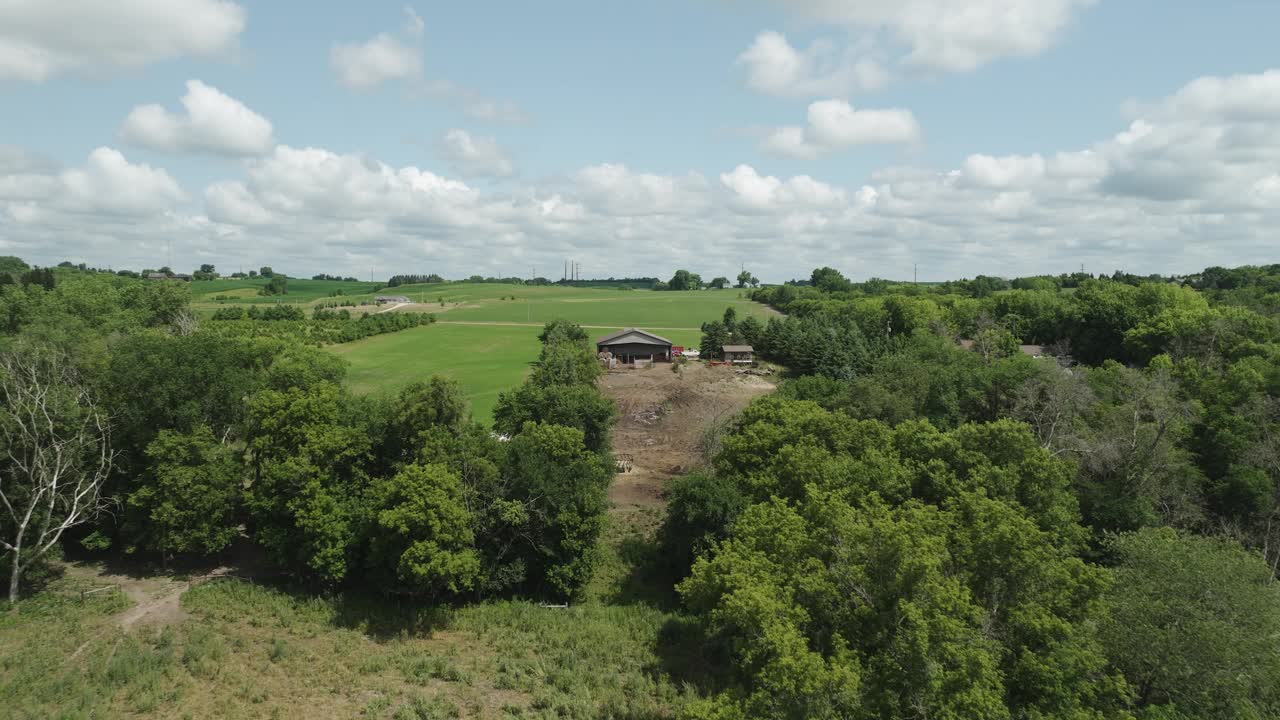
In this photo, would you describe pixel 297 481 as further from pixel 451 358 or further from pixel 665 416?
pixel 451 358

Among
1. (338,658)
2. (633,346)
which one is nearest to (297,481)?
(338,658)

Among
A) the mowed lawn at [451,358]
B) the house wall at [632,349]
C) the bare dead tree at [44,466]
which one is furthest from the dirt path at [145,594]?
the house wall at [632,349]

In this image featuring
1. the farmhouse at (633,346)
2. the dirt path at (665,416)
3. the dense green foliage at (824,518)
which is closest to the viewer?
the dense green foliage at (824,518)

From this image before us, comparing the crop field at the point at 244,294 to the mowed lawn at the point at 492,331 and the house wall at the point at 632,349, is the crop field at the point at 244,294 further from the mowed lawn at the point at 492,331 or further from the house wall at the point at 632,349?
the house wall at the point at 632,349

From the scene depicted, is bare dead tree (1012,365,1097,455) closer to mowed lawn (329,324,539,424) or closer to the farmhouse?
mowed lawn (329,324,539,424)

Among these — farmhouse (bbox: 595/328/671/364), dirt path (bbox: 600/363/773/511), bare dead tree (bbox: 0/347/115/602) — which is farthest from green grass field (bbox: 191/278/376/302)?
bare dead tree (bbox: 0/347/115/602)

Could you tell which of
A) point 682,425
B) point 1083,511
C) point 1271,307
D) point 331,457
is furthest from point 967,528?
point 1271,307
